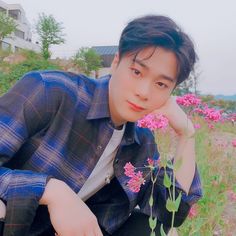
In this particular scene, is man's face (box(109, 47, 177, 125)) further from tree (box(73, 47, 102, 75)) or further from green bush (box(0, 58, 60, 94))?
tree (box(73, 47, 102, 75))

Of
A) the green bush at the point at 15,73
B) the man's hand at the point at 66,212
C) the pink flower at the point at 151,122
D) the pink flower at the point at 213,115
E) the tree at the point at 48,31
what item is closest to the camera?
Answer: the man's hand at the point at 66,212

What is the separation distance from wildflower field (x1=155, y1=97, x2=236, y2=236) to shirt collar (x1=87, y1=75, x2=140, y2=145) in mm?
324

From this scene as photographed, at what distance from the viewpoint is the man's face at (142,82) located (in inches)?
42.5

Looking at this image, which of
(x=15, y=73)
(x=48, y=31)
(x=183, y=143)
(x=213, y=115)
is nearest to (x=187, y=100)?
(x=213, y=115)

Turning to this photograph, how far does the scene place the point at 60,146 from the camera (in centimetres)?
110

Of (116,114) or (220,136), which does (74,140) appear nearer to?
(116,114)

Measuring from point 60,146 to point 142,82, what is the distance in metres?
0.26

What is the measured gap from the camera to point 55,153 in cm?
110

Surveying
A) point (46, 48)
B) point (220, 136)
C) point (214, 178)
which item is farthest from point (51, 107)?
point (46, 48)

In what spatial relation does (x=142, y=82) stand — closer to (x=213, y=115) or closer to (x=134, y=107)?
(x=134, y=107)

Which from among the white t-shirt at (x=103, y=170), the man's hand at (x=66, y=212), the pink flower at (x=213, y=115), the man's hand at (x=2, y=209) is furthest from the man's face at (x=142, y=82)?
the pink flower at (x=213, y=115)

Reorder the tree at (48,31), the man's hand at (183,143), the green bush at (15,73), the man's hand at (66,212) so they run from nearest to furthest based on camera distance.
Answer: the man's hand at (66,212), the man's hand at (183,143), the green bush at (15,73), the tree at (48,31)

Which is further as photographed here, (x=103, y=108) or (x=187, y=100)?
(x=187, y=100)

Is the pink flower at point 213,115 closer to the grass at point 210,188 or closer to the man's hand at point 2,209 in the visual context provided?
the grass at point 210,188
